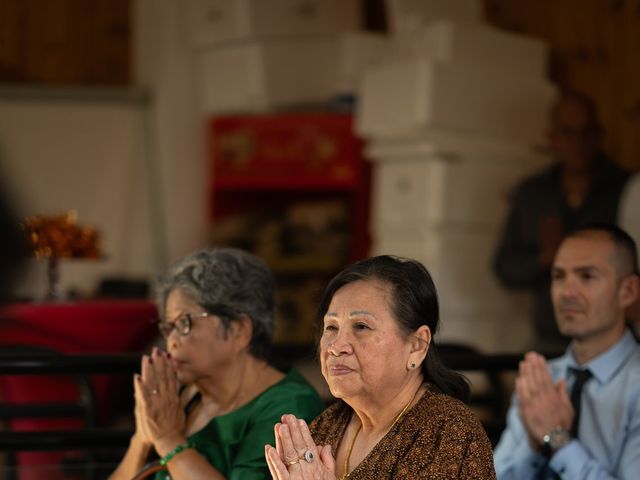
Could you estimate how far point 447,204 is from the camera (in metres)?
5.15

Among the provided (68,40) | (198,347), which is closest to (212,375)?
(198,347)

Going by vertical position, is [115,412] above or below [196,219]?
below

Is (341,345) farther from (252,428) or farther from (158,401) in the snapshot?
(158,401)

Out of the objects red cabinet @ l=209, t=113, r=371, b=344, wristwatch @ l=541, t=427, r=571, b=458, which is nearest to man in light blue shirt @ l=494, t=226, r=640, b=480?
wristwatch @ l=541, t=427, r=571, b=458

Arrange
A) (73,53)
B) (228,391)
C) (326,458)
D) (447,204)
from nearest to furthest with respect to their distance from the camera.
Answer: (326,458), (228,391), (447,204), (73,53)

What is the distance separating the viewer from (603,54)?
545 cm

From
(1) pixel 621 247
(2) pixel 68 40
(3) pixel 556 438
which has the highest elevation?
(2) pixel 68 40

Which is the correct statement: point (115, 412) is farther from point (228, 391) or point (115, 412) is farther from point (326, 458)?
point (326, 458)

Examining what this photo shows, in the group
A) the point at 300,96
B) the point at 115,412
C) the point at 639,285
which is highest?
the point at 300,96

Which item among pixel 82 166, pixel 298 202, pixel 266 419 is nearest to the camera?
pixel 266 419

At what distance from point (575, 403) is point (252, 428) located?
753 mm

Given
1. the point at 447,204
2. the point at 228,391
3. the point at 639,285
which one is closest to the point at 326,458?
the point at 228,391

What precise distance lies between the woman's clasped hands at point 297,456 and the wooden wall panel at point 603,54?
3.61 m

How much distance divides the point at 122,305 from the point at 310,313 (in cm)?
140
